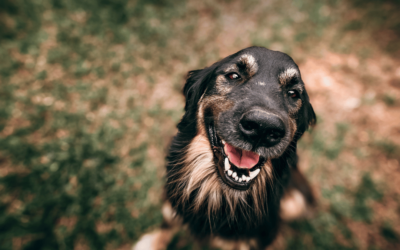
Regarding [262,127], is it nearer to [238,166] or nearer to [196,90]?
[238,166]

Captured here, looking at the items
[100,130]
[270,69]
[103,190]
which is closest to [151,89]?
[100,130]

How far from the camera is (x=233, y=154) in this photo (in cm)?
168

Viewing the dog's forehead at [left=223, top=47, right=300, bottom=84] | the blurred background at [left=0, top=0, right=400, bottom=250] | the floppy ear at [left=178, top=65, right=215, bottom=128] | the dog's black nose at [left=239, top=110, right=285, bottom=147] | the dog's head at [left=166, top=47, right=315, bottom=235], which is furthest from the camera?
the blurred background at [left=0, top=0, right=400, bottom=250]

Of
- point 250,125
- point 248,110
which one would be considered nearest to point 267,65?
point 248,110

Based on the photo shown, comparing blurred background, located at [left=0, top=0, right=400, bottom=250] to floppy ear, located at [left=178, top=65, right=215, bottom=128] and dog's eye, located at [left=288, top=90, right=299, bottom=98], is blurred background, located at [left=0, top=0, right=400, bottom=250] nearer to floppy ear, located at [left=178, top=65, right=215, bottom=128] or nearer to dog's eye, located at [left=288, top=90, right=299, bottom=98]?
floppy ear, located at [left=178, top=65, right=215, bottom=128]

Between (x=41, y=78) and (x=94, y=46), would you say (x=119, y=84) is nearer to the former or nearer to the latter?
(x=94, y=46)

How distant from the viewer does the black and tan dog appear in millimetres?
1631

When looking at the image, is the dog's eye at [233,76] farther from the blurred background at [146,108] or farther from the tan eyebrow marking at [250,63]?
the blurred background at [146,108]

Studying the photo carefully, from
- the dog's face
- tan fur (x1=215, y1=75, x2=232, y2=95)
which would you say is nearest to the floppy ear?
the dog's face

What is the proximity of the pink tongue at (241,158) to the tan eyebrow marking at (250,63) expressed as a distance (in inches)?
29.7

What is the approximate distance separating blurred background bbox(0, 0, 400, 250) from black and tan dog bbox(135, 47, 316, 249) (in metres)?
0.87

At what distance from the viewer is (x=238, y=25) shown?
15.6ft

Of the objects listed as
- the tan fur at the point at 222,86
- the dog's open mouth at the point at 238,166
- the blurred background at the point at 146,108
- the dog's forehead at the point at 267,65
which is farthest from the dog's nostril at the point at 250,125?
the blurred background at the point at 146,108

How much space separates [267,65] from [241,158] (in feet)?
3.04
